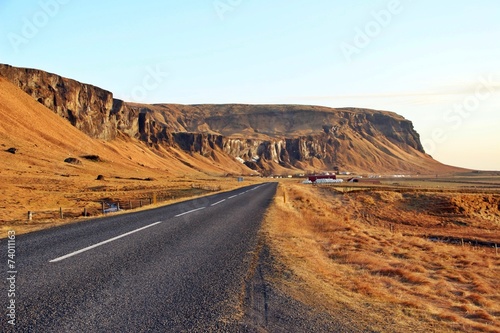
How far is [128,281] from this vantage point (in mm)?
7359

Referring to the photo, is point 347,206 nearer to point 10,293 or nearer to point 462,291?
point 462,291

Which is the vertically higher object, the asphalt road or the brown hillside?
the brown hillside

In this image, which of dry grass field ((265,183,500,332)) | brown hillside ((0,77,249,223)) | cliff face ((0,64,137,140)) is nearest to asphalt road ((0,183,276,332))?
dry grass field ((265,183,500,332))

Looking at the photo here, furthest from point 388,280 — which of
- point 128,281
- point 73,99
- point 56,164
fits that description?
point 73,99

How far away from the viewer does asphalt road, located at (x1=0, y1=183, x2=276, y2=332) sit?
17.7 feet

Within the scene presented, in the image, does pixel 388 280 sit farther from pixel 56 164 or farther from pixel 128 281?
pixel 56 164

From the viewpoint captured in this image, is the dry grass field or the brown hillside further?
the brown hillside

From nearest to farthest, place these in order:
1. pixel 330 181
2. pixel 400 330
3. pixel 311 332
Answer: pixel 311 332
pixel 400 330
pixel 330 181

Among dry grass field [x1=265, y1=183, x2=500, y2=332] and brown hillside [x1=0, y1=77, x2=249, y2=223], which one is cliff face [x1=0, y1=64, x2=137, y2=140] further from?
dry grass field [x1=265, y1=183, x2=500, y2=332]

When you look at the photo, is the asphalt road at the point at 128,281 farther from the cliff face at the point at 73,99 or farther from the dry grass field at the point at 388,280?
the cliff face at the point at 73,99

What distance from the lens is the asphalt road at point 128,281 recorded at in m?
5.41

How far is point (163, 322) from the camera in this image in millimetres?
5398

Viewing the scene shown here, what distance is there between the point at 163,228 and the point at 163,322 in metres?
9.68

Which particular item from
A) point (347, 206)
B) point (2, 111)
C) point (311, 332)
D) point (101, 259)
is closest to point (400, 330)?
point (311, 332)
